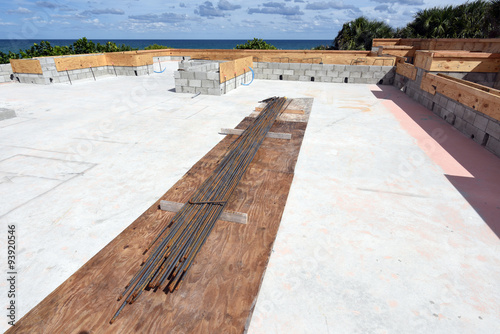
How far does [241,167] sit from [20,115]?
9.72m

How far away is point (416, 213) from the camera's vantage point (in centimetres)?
466

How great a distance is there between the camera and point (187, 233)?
3.96m

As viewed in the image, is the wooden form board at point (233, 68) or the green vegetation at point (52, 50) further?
the green vegetation at point (52, 50)

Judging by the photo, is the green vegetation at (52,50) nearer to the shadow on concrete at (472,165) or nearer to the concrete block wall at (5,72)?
the concrete block wall at (5,72)

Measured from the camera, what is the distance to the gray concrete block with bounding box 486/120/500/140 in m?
6.81

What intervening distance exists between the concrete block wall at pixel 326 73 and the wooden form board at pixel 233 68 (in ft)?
5.08

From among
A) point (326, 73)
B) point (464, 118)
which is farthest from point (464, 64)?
point (326, 73)

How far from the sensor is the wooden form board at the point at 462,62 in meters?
10.6

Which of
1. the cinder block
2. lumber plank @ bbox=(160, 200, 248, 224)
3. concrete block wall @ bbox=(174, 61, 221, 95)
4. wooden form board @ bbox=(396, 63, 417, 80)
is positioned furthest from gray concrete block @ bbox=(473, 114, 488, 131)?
the cinder block

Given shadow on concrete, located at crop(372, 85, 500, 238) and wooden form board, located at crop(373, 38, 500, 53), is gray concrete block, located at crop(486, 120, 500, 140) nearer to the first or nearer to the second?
shadow on concrete, located at crop(372, 85, 500, 238)

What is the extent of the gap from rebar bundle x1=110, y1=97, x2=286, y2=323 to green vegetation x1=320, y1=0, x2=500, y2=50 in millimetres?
25077

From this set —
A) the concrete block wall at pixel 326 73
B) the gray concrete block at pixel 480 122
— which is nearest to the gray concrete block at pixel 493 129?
the gray concrete block at pixel 480 122

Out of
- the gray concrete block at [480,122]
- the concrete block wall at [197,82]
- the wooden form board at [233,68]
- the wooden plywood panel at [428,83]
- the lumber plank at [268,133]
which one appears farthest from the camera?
the wooden form board at [233,68]

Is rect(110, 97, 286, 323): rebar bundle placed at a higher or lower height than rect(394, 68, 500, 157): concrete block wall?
lower
